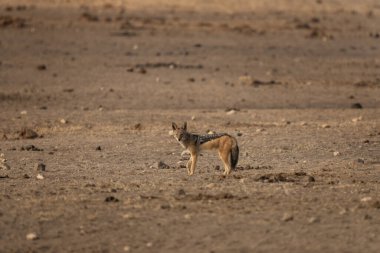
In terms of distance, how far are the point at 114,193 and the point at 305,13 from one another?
40470 millimetres

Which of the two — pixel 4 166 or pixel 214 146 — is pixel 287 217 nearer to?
pixel 214 146

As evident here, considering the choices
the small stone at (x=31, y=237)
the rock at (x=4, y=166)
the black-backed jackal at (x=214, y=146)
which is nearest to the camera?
the small stone at (x=31, y=237)

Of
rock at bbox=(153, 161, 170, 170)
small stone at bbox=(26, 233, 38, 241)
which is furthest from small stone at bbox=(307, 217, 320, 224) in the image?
rock at bbox=(153, 161, 170, 170)

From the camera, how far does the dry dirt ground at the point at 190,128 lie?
978 cm

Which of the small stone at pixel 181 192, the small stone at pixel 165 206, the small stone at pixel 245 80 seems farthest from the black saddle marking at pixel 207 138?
the small stone at pixel 245 80

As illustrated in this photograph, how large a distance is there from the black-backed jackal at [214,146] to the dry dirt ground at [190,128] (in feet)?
0.81

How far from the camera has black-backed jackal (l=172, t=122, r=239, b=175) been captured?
12.8m

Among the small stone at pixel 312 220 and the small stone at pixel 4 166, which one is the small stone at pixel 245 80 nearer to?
the small stone at pixel 4 166

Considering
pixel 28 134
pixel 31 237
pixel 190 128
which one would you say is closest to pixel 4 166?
pixel 28 134

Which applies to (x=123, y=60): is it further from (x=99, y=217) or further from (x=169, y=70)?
(x=99, y=217)

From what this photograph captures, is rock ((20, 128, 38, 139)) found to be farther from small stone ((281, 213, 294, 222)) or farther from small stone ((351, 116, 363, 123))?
small stone ((281, 213, 294, 222))

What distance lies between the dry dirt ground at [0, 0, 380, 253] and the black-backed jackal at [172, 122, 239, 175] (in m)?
0.25

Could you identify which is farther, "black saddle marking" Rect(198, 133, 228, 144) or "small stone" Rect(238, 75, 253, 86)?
Result: "small stone" Rect(238, 75, 253, 86)

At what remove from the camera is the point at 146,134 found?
1761cm
